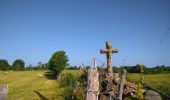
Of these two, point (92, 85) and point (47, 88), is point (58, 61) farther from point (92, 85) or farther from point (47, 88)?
point (92, 85)

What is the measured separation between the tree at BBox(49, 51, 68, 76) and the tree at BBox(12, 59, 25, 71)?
71.7 meters

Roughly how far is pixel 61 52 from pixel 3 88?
48.9m

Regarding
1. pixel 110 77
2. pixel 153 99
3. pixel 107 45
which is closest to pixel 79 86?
pixel 110 77

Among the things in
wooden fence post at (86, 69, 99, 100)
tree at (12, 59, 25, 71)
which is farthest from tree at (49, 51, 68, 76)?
tree at (12, 59, 25, 71)

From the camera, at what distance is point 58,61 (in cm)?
5191

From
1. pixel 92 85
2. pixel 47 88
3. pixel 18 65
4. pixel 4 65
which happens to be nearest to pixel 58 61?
pixel 47 88

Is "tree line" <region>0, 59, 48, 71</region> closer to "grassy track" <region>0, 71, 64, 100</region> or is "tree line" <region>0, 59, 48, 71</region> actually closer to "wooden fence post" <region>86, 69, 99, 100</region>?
"grassy track" <region>0, 71, 64, 100</region>

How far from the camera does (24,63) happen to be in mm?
127562

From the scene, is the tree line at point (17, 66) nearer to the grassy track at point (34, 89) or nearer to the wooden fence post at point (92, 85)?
the grassy track at point (34, 89)

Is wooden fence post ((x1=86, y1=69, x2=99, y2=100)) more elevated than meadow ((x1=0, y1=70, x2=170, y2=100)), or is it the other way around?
wooden fence post ((x1=86, y1=69, x2=99, y2=100))

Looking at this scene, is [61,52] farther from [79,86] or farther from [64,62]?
[79,86]

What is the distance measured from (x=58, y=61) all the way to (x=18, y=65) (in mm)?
76979

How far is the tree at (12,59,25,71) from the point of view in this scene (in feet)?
398

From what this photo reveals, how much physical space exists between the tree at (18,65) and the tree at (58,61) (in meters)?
71.7
